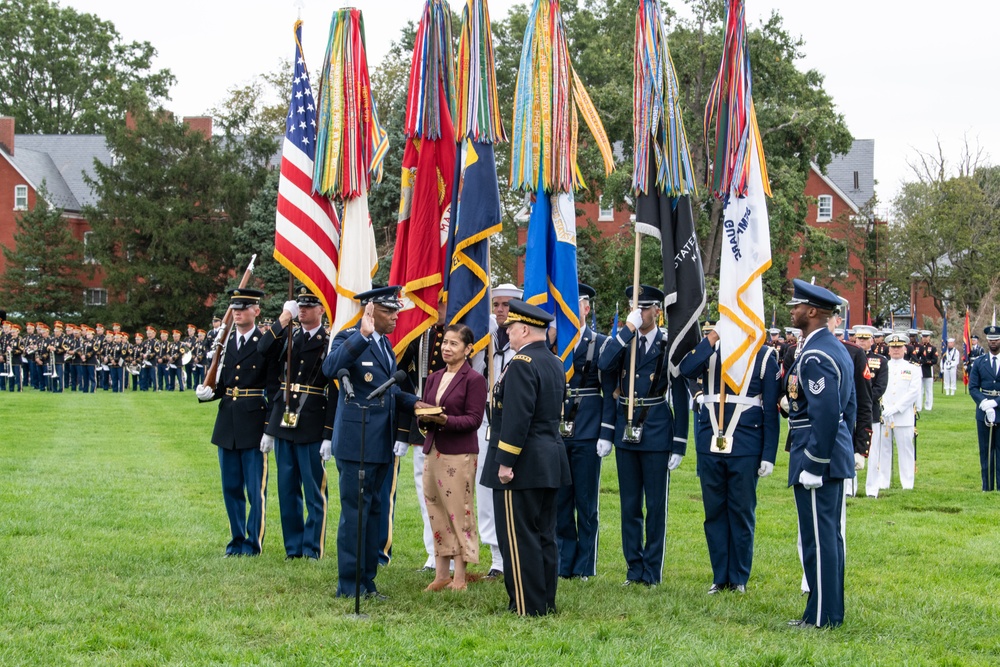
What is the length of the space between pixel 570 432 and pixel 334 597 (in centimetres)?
241

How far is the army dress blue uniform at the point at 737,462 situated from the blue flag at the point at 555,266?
1454mm

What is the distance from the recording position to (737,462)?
8.45 meters

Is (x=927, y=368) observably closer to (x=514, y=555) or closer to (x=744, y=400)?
(x=744, y=400)

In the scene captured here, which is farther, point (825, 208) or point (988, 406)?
point (825, 208)

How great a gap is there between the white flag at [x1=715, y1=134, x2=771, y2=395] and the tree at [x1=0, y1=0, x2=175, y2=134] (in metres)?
60.7

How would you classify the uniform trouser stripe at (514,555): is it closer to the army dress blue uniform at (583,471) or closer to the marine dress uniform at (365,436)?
the marine dress uniform at (365,436)

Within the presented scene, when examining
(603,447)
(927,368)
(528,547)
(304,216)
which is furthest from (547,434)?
(927,368)

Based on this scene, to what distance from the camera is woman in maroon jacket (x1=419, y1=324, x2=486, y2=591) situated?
26.9 ft

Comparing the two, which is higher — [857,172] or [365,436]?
[857,172]

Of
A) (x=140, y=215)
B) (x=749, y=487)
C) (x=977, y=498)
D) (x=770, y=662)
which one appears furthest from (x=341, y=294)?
(x=140, y=215)

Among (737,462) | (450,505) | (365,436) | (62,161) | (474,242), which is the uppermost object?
(62,161)

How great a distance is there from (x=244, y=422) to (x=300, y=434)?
0.58 metres

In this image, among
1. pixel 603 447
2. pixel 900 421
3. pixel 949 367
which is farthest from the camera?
pixel 949 367

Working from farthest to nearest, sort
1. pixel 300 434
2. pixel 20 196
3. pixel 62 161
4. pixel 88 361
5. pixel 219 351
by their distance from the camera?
1. pixel 62 161
2. pixel 20 196
3. pixel 88 361
4. pixel 219 351
5. pixel 300 434
